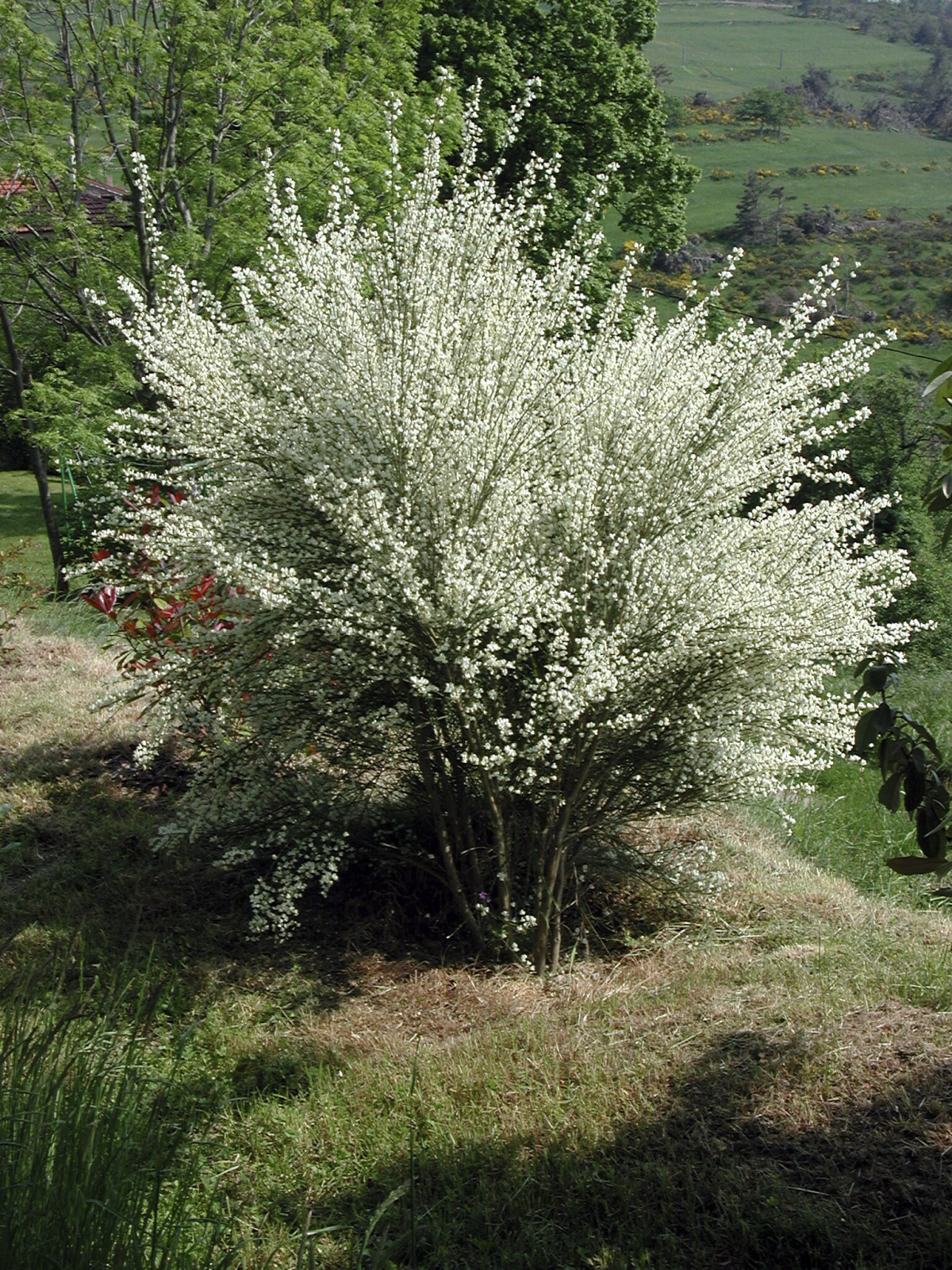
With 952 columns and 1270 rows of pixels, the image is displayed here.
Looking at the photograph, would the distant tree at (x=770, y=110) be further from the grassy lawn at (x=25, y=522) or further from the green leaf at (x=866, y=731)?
the green leaf at (x=866, y=731)

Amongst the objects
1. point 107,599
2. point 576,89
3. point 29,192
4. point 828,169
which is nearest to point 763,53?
point 828,169

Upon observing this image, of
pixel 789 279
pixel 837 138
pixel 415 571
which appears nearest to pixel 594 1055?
pixel 415 571

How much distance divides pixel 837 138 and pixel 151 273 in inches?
2741

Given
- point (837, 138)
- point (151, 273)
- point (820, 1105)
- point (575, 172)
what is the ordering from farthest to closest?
point (837, 138)
point (575, 172)
point (151, 273)
point (820, 1105)

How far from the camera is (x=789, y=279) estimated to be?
42.5 meters

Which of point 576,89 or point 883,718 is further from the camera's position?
point 576,89

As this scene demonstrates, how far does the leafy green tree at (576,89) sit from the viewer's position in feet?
61.8

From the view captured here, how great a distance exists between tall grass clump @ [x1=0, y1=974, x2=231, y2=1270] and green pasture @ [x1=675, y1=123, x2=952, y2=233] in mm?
51838

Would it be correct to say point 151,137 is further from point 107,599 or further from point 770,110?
point 770,110

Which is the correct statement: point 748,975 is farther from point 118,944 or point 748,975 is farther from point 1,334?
point 1,334

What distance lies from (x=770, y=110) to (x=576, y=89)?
56138mm

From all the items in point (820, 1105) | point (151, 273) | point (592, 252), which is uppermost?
point (592, 252)

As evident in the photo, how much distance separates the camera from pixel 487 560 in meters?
4.17

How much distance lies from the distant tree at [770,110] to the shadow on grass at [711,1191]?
73.8 meters
